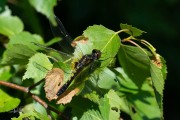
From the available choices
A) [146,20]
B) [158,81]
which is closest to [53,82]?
[158,81]

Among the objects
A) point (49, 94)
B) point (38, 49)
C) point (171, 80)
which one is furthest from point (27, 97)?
point (171, 80)

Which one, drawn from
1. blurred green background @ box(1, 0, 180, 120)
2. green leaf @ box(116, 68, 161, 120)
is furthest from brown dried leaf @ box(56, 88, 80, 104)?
blurred green background @ box(1, 0, 180, 120)

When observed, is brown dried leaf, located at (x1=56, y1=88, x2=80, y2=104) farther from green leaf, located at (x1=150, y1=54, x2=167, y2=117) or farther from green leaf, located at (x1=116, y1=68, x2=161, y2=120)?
green leaf, located at (x1=116, y1=68, x2=161, y2=120)

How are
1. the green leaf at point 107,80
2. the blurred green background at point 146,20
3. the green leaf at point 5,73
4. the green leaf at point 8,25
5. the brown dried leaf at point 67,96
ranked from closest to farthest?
1. the brown dried leaf at point 67,96
2. the green leaf at point 107,80
3. the green leaf at point 5,73
4. the green leaf at point 8,25
5. the blurred green background at point 146,20

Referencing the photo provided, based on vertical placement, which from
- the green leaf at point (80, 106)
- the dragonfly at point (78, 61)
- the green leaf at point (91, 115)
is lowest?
the green leaf at point (91, 115)

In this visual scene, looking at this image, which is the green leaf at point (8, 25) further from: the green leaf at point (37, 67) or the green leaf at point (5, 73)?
the green leaf at point (37, 67)

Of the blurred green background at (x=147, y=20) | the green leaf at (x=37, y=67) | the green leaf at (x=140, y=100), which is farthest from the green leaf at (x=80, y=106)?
the blurred green background at (x=147, y=20)

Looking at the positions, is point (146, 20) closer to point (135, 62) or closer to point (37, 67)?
point (135, 62)
